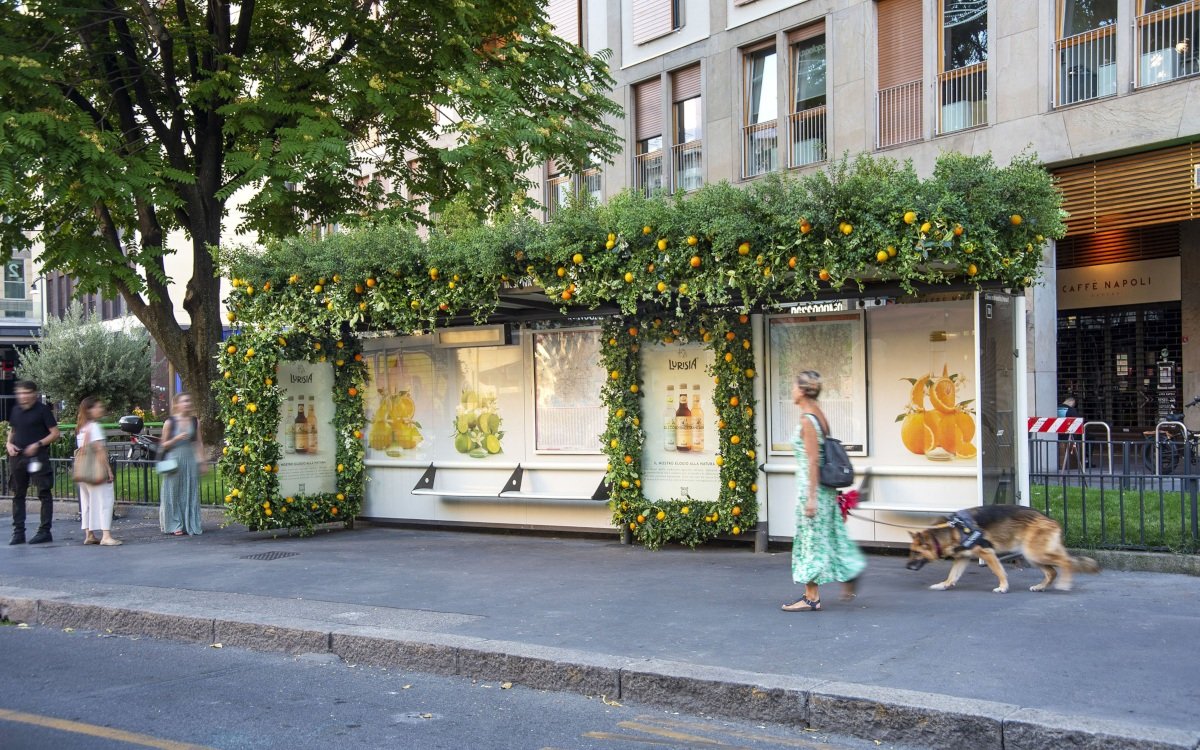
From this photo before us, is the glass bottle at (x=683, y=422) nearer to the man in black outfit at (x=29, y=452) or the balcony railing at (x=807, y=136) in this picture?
the man in black outfit at (x=29, y=452)

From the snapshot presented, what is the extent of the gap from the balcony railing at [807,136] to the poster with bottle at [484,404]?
9442mm

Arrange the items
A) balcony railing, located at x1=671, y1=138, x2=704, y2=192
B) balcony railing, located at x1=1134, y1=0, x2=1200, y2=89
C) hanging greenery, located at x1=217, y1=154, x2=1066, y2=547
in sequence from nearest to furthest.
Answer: hanging greenery, located at x1=217, y1=154, x2=1066, y2=547
balcony railing, located at x1=1134, y1=0, x2=1200, y2=89
balcony railing, located at x1=671, y1=138, x2=704, y2=192

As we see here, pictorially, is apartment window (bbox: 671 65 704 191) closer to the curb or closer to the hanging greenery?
the hanging greenery

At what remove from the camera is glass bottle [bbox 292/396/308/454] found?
1350 cm

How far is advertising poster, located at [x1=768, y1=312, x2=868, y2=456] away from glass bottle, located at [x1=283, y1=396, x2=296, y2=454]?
586 cm

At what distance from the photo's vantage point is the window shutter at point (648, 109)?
23344 mm

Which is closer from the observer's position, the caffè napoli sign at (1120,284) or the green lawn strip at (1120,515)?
the green lawn strip at (1120,515)

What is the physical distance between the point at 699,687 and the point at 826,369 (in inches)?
214

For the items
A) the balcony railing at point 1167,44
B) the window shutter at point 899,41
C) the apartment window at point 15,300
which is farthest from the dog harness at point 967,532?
the apartment window at point 15,300

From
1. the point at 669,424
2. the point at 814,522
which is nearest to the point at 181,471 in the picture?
the point at 669,424

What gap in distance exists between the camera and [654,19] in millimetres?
23188

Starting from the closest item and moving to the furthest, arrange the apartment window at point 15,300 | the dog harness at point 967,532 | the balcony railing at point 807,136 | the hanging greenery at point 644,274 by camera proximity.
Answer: the dog harness at point 967,532, the hanging greenery at point 644,274, the balcony railing at point 807,136, the apartment window at point 15,300

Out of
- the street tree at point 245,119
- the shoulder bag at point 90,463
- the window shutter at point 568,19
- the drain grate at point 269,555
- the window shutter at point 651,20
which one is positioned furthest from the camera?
the window shutter at point 568,19

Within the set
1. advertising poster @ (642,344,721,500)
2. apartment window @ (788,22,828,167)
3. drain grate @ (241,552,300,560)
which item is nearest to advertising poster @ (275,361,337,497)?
drain grate @ (241,552,300,560)
